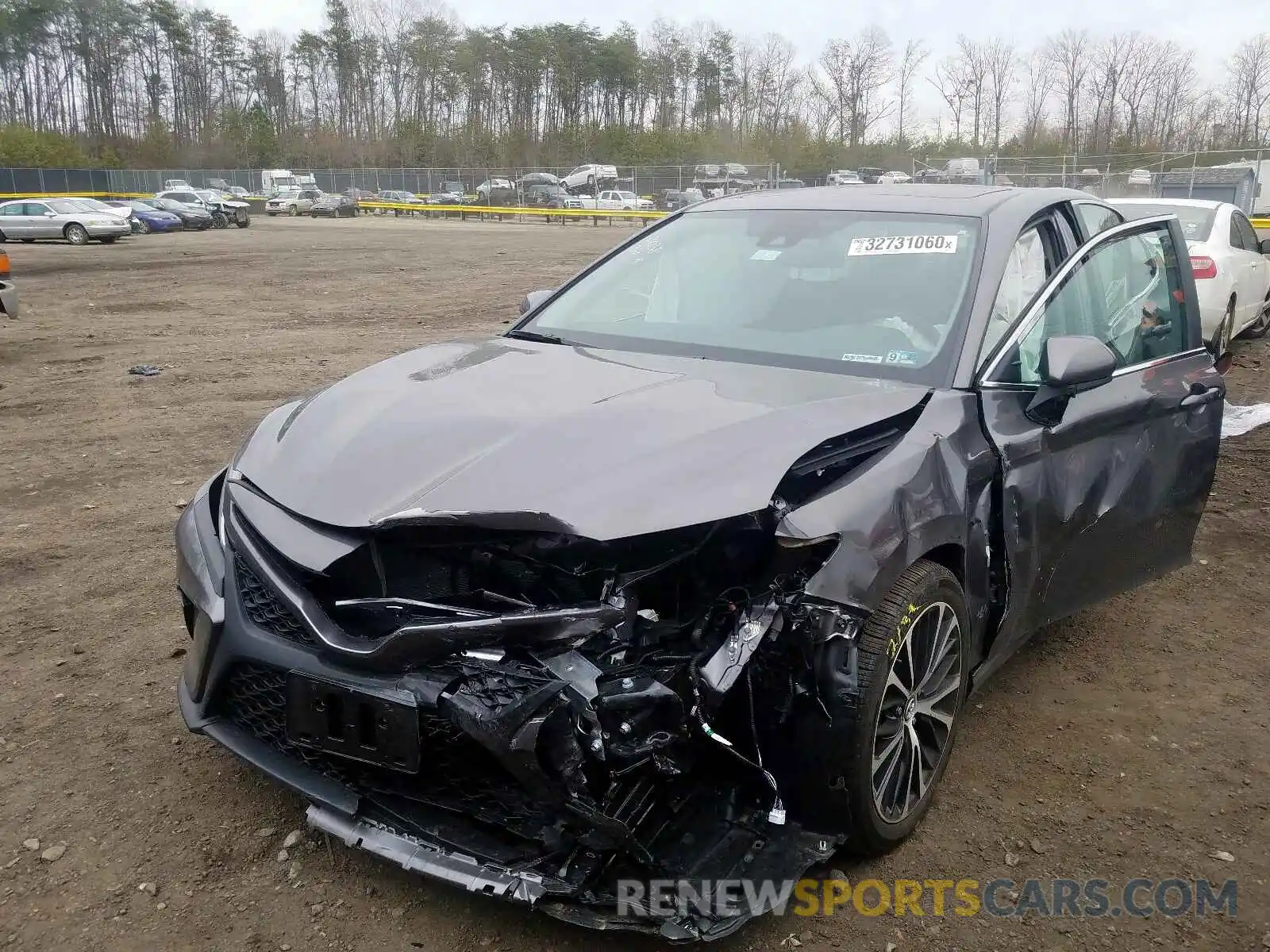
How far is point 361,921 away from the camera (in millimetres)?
2500

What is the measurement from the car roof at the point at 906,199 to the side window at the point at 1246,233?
7407 mm

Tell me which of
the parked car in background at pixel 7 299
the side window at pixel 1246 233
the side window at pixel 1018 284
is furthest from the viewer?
the parked car in background at pixel 7 299

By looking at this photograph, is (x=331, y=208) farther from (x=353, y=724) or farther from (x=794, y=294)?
(x=353, y=724)

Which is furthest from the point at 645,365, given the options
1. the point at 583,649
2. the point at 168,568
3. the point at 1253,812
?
the point at 168,568

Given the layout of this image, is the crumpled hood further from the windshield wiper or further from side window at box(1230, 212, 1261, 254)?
side window at box(1230, 212, 1261, 254)

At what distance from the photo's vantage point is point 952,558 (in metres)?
2.86

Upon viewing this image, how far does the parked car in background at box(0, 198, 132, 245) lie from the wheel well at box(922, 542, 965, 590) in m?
32.1

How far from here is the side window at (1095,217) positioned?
3883mm

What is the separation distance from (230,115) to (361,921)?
99.4 metres

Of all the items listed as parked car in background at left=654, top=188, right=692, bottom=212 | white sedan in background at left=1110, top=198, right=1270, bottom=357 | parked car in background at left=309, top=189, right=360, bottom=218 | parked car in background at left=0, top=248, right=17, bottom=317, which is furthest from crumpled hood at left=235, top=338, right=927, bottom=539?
parked car in background at left=309, top=189, right=360, bottom=218

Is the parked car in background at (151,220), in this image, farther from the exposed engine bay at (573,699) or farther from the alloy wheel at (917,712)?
the alloy wheel at (917,712)

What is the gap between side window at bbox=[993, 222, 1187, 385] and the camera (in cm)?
332

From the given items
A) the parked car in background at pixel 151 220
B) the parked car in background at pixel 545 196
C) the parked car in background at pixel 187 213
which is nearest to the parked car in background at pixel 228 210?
the parked car in background at pixel 187 213

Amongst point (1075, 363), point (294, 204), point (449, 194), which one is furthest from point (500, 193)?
point (1075, 363)
